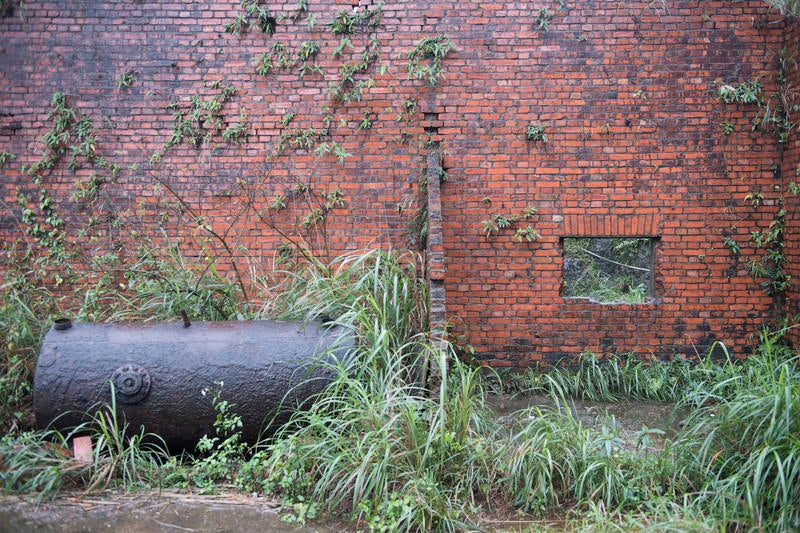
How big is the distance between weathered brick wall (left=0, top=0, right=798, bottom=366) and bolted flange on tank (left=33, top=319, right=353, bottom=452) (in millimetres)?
2156

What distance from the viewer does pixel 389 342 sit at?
186 inches

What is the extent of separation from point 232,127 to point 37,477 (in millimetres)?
3971

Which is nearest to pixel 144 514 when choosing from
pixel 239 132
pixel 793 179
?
pixel 239 132

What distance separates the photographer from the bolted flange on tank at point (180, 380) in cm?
427

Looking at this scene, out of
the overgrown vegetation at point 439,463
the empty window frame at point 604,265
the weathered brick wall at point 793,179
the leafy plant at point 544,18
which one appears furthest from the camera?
the empty window frame at point 604,265

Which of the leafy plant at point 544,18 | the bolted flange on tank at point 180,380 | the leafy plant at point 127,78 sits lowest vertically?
the bolted flange on tank at point 180,380

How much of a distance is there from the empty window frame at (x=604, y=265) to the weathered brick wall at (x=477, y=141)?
A: 15.9 ft

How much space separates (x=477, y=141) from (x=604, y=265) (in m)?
6.74

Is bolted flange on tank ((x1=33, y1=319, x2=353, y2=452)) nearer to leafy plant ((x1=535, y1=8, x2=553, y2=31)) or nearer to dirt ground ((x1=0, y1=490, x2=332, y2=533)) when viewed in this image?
dirt ground ((x1=0, y1=490, x2=332, y2=533))

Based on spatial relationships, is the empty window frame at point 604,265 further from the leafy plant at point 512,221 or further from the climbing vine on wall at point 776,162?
the leafy plant at point 512,221

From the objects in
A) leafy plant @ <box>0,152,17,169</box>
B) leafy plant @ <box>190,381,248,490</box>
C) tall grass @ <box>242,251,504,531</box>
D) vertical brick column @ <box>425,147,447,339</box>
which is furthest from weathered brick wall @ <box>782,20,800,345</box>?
leafy plant @ <box>0,152,17,169</box>

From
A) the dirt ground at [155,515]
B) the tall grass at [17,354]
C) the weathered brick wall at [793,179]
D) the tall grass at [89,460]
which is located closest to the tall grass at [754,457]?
the dirt ground at [155,515]

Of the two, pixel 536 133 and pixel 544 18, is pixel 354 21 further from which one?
pixel 536 133

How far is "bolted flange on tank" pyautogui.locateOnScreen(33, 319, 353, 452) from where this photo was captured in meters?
4.27
